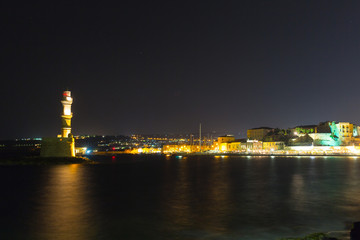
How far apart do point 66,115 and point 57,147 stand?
5295 mm

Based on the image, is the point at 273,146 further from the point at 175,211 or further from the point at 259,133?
the point at 175,211

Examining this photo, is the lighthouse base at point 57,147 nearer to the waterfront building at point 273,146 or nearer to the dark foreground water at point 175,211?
the dark foreground water at point 175,211

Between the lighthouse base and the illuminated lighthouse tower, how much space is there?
3.49ft

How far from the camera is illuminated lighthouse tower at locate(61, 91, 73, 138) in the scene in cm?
→ 5469

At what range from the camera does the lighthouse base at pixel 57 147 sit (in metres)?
54.2

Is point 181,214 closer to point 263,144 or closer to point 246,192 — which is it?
point 246,192

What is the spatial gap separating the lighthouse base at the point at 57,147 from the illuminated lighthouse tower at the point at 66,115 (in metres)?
1.06

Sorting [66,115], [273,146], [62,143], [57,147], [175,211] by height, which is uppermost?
[66,115]

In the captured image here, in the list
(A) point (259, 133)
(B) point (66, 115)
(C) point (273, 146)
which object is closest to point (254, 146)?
(C) point (273, 146)

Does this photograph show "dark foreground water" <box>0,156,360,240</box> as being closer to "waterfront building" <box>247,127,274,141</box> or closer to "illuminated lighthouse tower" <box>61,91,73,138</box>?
"illuminated lighthouse tower" <box>61,91,73,138</box>

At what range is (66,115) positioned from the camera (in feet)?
182

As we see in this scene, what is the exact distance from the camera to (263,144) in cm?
9706

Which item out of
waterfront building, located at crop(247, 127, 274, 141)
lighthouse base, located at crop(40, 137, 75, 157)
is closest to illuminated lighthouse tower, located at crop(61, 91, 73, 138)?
lighthouse base, located at crop(40, 137, 75, 157)

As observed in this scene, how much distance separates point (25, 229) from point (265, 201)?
1207cm
